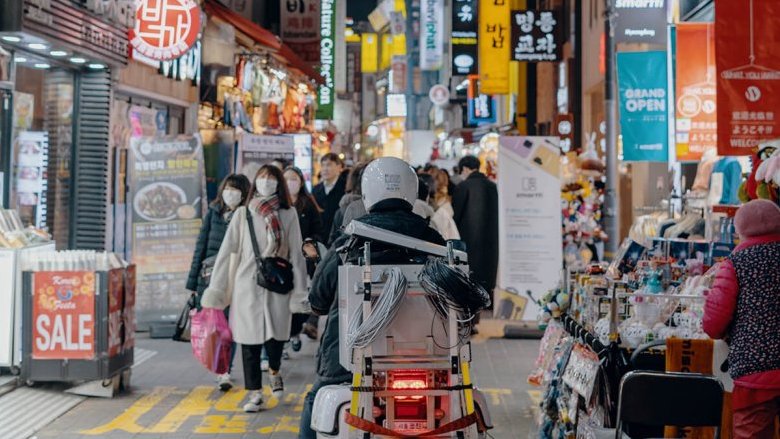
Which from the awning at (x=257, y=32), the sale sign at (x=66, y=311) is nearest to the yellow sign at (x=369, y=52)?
the awning at (x=257, y=32)

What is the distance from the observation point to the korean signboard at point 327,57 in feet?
115

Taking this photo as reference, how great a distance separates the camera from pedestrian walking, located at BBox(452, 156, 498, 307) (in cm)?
1428

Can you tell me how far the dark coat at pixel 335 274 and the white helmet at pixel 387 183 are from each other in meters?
0.05

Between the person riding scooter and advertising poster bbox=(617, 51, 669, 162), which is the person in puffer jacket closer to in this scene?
the person riding scooter

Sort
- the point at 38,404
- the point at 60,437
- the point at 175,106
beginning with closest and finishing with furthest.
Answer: the point at 60,437 < the point at 38,404 < the point at 175,106

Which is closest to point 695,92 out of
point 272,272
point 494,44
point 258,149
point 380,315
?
point 272,272

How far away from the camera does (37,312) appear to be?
9.80 meters

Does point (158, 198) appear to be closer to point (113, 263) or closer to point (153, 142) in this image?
point (153, 142)

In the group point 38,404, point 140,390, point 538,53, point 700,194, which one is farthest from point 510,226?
point 538,53

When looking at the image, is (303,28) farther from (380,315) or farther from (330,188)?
(380,315)

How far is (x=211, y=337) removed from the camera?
393 inches

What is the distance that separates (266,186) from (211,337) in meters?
1.46

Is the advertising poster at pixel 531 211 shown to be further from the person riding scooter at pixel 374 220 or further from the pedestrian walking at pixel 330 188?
the person riding scooter at pixel 374 220

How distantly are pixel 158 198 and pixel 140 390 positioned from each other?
4.02m
